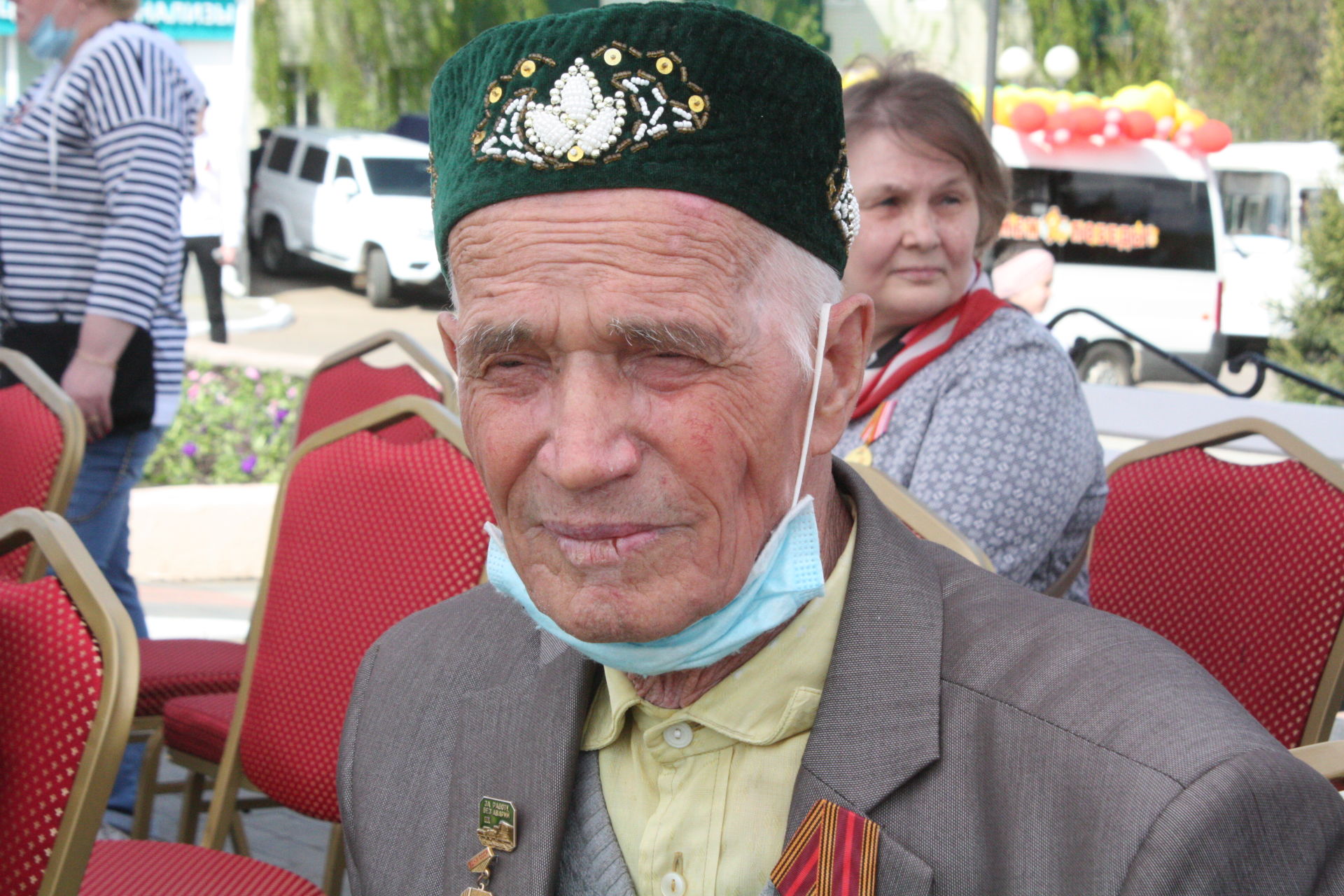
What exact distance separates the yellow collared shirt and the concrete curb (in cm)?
567

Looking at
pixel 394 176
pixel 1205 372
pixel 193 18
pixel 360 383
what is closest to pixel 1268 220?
pixel 1205 372

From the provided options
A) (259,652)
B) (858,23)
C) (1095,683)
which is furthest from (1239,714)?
(858,23)

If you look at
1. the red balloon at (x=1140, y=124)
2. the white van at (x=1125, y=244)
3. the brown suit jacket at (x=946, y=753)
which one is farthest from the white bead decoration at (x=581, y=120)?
the red balloon at (x=1140, y=124)

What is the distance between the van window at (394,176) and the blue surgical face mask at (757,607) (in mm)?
6187

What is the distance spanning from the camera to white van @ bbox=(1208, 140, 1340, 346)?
5695mm

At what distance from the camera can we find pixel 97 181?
3.71 metres

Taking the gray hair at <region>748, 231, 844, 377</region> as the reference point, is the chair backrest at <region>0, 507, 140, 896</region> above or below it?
below

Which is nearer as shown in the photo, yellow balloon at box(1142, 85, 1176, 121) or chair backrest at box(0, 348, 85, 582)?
chair backrest at box(0, 348, 85, 582)

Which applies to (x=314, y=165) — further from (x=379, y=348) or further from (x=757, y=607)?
(x=757, y=607)

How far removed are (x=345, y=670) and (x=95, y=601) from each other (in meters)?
0.79

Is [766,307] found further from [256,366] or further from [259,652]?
[256,366]

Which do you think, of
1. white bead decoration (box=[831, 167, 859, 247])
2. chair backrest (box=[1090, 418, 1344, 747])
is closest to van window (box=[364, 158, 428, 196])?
chair backrest (box=[1090, 418, 1344, 747])

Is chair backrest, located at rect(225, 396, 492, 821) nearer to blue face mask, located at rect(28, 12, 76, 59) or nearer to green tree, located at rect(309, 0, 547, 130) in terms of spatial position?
blue face mask, located at rect(28, 12, 76, 59)

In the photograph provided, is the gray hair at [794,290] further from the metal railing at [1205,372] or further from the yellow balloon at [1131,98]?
the yellow balloon at [1131,98]
